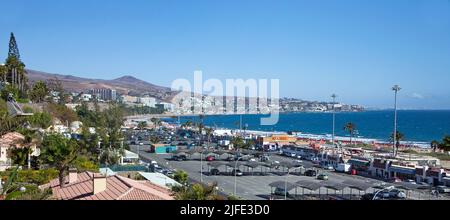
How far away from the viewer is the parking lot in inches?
575

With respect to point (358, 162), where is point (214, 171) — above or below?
below

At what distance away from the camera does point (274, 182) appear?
15.6 metres

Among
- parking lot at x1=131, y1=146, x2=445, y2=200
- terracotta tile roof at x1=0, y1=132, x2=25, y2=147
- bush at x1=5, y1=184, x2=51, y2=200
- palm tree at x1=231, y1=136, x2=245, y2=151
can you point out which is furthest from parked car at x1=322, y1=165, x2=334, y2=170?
bush at x1=5, y1=184, x2=51, y2=200

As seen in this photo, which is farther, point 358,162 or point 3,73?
point 3,73

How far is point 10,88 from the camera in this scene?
83.8 feet

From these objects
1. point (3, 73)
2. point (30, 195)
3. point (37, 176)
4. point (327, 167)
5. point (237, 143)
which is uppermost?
point (3, 73)

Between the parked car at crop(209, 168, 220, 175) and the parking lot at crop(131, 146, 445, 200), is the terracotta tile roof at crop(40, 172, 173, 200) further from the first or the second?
the parked car at crop(209, 168, 220, 175)

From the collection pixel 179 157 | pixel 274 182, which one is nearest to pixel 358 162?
pixel 274 182

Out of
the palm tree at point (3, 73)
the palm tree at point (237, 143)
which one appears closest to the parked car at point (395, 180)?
the palm tree at point (237, 143)

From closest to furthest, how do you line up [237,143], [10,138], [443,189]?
[10,138] → [443,189] → [237,143]

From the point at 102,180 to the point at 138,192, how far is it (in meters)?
0.99

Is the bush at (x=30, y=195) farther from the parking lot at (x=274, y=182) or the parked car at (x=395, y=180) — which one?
the parked car at (x=395, y=180)

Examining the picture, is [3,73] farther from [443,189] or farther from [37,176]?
[443,189]

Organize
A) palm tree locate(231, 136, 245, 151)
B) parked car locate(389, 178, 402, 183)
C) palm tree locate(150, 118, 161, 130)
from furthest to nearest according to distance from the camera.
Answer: palm tree locate(150, 118, 161, 130)
palm tree locate(231, 136, 245, 151)
parked car locate(389, 178, 402, 183)
